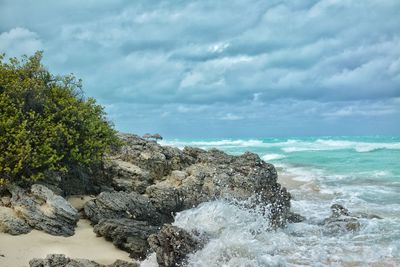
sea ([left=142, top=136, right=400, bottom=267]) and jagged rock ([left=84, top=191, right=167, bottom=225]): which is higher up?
jagged rock ([left=84, top=191, right=167, bottom=225])

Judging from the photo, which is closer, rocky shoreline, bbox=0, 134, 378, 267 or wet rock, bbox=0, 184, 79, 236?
rocky shoreline, bbox=0, 134, 378, 267

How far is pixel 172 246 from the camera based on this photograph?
8938 millimetres

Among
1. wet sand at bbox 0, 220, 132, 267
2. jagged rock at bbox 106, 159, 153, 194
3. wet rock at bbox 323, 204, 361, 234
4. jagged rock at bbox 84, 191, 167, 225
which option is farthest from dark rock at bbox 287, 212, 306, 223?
wet sand at bbox 0, 220, 132, 267

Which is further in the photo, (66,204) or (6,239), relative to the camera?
(66,204)

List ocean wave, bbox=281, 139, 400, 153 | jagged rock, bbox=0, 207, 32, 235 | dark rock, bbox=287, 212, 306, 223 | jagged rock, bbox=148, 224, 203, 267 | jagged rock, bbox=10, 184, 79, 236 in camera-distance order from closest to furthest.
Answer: jagged rock, bbox=148, 224, 203, 267
jagged rock, bbox=0, 207, 32, 235
jagged rock, bbox=10, 184, 79, 236
dark rock, bbox=287, 212, 306, 223
ocean wave, bbox=281, 139, 400, 153

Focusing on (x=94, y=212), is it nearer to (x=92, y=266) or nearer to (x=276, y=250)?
(x=92, y=266)

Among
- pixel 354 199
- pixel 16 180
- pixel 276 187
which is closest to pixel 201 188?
pixel 276 187

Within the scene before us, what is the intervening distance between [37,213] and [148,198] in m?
3.17

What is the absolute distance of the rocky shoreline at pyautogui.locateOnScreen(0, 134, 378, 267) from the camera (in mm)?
9644

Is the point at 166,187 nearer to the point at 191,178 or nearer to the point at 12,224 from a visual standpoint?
the point at 191,178

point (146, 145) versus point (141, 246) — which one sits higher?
point (146, 145)

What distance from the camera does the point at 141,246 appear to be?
9.89m

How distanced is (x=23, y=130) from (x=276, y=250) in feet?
22.9

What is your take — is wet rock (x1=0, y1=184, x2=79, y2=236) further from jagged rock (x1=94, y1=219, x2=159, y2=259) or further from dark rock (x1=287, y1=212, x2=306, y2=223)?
dark rock (x1=287, y1=212, x2=306, y2=223)
